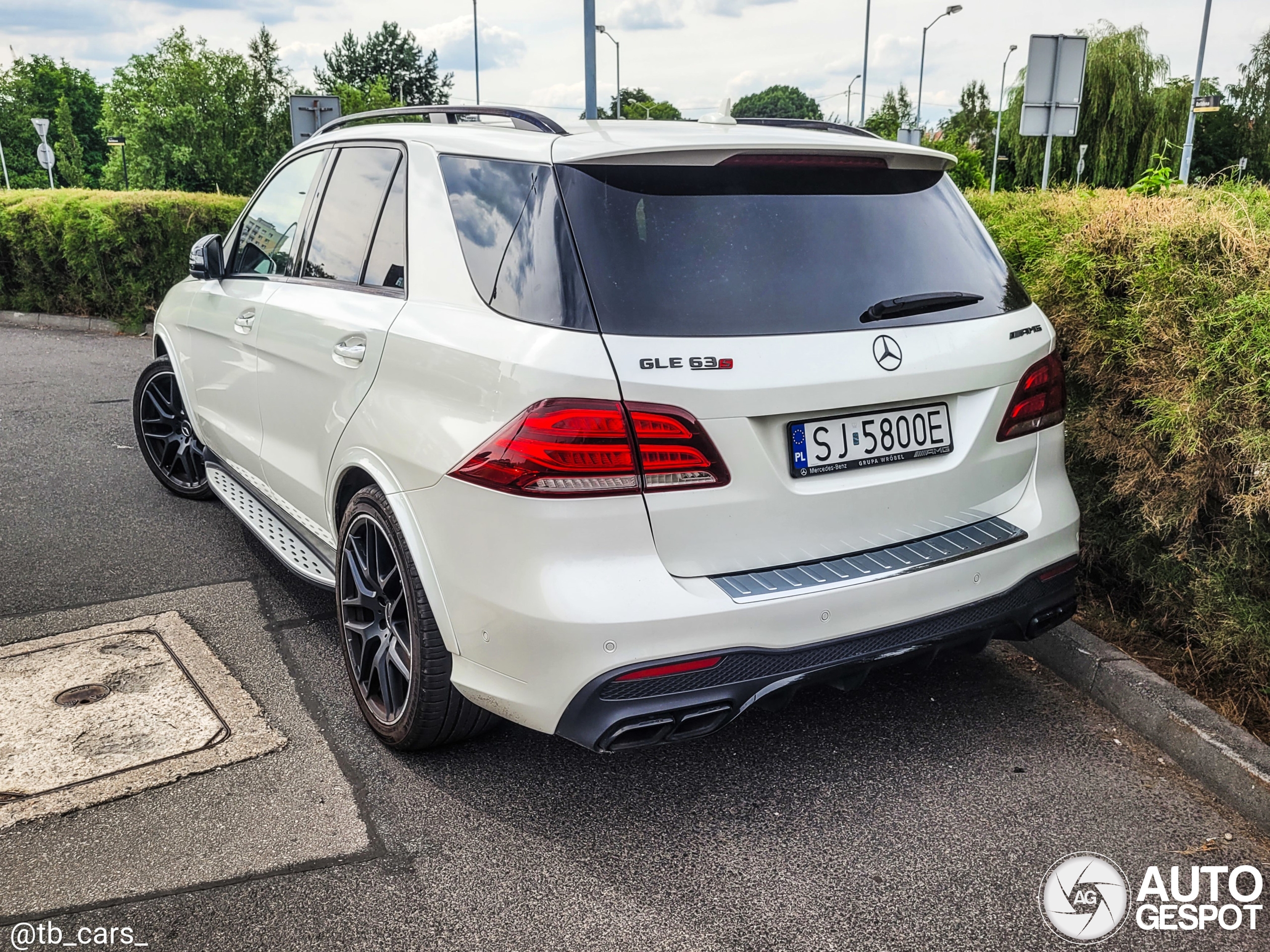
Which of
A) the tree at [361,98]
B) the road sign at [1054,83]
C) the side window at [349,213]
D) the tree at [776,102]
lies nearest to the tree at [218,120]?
the tree at [361,98]

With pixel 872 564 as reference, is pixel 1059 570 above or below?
below

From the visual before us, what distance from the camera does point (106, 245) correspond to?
543 inches

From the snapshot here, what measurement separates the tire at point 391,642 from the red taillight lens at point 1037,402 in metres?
1.68

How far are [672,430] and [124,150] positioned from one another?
52410 millimetres

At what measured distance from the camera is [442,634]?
9.10 ft

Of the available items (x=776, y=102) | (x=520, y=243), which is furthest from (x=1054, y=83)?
(x=776, y=102)

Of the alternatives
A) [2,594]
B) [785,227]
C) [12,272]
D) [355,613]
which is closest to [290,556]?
[355,613]

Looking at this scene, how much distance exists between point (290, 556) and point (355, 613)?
0.73m

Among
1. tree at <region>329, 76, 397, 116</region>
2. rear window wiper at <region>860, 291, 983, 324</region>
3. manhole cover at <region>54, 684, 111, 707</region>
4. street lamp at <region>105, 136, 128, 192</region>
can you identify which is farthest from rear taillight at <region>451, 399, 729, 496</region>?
tree at <region>329, 76, 397, 116</region>

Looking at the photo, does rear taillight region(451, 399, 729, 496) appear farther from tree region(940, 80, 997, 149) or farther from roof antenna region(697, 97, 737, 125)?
tree region(940, 80, 997, 149)

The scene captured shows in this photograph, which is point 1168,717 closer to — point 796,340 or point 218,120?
point 796,340

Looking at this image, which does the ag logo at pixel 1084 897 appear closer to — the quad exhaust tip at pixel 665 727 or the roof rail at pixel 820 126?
the quad exhaust tip at pixel 665 727

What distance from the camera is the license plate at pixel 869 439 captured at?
256 centimetres

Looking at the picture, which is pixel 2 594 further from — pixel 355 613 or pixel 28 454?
pixel 28 454
